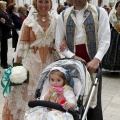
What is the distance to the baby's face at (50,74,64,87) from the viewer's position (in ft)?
9.61

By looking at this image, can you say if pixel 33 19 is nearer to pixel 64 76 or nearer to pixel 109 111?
pixel 64 76

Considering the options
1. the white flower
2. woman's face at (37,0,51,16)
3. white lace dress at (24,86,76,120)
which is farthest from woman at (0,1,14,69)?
white lace dress at (24,86,76,120)

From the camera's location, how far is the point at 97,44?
10.5 ft

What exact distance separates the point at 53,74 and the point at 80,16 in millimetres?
676

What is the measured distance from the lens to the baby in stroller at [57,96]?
266cm

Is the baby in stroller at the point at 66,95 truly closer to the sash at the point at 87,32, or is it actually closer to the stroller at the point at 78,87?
the stroller at the point at 78,87

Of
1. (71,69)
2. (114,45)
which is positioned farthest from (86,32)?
(114,45)

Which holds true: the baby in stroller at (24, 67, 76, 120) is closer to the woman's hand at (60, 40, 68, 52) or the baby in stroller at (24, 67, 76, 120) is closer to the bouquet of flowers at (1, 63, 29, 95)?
the woman's hand at (60, 40, 68, 52)

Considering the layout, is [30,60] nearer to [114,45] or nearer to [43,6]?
[43,6]

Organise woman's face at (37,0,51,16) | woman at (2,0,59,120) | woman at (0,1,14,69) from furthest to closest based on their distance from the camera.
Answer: woman at (0,1,14,69)
woman at (2,0,59,120)
woman's face at (37,0,51,16)

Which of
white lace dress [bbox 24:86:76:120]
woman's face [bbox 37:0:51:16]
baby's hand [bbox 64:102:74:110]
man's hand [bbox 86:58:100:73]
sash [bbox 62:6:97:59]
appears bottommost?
white lace dress [bbox 24:86:76:120]

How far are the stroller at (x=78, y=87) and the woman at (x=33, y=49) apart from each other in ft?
1.58

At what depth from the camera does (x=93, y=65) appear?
9.98 ft

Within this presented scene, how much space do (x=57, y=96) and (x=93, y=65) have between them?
0.48m
